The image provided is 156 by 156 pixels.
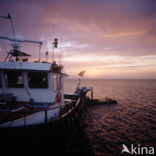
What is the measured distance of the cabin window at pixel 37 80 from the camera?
7570mm

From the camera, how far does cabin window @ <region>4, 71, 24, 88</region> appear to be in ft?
25.7

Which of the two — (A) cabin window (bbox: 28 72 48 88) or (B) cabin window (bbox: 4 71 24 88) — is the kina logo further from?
(B) cabin window (bbox: 4 71 24 88)

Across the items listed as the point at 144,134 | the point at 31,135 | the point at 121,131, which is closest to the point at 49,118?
the point at 31,135

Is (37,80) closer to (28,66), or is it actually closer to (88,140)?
(28,66)

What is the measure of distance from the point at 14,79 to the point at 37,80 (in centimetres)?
187

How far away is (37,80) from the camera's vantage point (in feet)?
25.1

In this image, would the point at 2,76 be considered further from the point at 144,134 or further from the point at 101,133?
the point at 144,134

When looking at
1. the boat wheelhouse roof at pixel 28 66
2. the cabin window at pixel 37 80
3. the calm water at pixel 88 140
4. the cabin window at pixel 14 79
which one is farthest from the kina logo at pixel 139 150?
the cabin window at pixel 14 79

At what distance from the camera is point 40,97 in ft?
25.4

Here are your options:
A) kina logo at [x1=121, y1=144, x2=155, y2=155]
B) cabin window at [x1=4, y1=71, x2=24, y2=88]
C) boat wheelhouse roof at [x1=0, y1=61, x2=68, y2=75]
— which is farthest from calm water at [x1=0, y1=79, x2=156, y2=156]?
cabin window at [x1=4, y1=71, x2=24, y2=88]

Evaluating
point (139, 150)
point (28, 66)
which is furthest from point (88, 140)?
point (28, 66)

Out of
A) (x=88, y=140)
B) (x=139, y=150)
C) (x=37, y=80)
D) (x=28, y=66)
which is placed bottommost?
(x=139, y=150)

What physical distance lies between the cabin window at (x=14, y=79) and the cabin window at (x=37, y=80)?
0.76m

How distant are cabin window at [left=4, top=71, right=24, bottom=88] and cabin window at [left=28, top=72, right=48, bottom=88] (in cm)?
76
